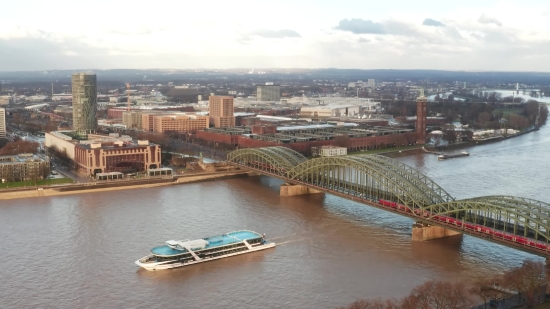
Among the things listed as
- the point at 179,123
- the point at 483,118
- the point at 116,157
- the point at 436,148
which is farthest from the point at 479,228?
the point at 483,118

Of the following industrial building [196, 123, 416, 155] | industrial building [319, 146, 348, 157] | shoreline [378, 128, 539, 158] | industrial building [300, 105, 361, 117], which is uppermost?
industrial building [300, 105, 361, 117]

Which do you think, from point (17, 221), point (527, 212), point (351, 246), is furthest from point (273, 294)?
point (17, 221)

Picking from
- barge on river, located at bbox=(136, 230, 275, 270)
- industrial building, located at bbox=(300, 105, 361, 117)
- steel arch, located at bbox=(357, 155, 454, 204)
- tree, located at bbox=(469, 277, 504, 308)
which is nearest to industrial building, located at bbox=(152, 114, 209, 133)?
industrial building, located at bbox=(300, 105, 361, 117)

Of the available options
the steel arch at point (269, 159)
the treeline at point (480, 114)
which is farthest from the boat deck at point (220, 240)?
the treeline at point (480, 114)

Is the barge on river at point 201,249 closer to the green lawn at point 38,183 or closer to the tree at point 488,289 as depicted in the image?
the tree at point 488,289

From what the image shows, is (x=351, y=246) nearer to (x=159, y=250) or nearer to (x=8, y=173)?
(x=159, y=250)

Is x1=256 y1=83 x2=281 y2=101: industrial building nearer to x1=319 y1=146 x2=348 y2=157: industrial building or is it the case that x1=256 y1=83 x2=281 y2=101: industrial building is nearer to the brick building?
x1=319 y1=146 x2=348 y2=157: industrial building
